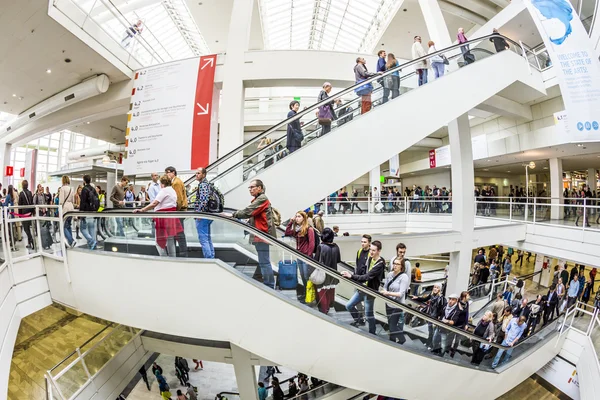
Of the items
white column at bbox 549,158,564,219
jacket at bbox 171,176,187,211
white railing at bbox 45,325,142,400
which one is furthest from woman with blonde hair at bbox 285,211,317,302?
white column at bbox 549,158,564,219

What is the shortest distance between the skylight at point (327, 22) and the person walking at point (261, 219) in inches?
528

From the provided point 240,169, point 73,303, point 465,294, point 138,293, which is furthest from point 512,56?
point 73,303

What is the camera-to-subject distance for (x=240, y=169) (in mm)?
6098

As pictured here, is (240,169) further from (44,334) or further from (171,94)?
(44,334)

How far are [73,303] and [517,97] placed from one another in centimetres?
1527

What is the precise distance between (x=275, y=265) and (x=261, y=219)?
702mm

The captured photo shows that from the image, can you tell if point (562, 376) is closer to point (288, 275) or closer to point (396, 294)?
point (396, 294)

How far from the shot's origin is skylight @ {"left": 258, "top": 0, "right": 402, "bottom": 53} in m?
16.0

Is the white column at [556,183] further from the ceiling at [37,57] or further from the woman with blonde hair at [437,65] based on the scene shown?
the ceiling at [37,57]

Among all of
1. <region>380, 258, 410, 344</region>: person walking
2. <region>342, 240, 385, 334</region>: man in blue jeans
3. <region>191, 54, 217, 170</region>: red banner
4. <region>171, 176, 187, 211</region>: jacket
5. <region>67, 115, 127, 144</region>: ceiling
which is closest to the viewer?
<region>342, 240, 385, 334</region>: man in blue jeans

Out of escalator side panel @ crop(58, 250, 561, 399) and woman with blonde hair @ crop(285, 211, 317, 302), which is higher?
woman with blonde hair @ crop(285, 211, 317, 302)

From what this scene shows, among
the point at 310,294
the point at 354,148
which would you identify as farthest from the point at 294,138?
the point at 310,294

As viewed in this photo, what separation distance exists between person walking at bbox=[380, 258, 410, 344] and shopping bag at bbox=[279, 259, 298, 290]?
1525mm

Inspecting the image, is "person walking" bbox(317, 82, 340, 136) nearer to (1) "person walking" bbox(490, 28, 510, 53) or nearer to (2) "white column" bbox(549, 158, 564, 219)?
(1) "person walking" bbox(490, 28, 510, 53)
